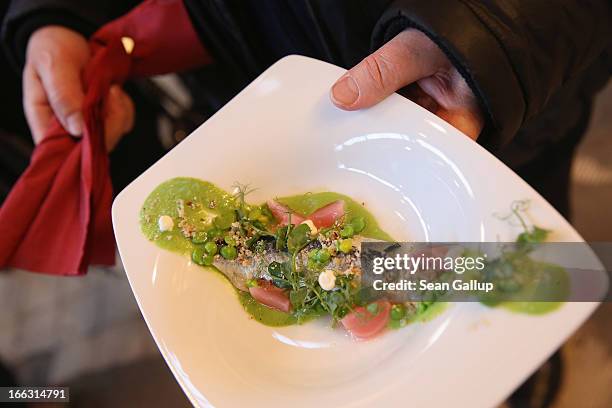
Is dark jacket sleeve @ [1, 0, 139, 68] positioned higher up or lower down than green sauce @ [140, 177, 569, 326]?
higher up

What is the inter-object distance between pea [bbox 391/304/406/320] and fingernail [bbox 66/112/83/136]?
816 millimetres

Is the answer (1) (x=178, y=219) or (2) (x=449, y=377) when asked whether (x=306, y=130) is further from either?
(2) (x=449, y=377)

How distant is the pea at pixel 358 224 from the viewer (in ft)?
3.14

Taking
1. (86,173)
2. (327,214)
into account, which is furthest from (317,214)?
(86,173)

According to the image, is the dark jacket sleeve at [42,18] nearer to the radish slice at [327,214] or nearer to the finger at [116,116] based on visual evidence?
the finger at [116,116]

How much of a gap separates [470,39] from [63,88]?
91 centimetres

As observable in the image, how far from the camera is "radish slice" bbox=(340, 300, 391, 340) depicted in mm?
876

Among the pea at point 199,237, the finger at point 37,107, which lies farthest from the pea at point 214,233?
the finger at point 37,107

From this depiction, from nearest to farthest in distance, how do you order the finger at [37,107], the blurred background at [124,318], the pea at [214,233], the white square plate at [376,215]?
1. the white square plate at [376,215]
2. the pea at [214,233]
3. the finger at [37,107]
4. the blurred background at [124,318]

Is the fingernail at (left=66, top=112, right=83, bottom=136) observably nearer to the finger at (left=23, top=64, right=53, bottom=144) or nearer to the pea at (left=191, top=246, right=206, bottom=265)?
the finger at (left=23, top=64, right=53, bottom=144)

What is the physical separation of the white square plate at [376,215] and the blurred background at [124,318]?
606mm

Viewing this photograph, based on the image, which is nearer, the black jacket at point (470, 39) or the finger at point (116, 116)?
the black jacket at point (470, 39)

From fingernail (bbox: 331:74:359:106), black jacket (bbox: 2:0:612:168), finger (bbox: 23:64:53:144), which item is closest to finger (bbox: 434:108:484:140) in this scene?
black jacket (bbox: 2:0:612:168)

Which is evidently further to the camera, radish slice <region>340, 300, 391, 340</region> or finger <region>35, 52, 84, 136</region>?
finger <region>35, 52, 84, 136</region>
